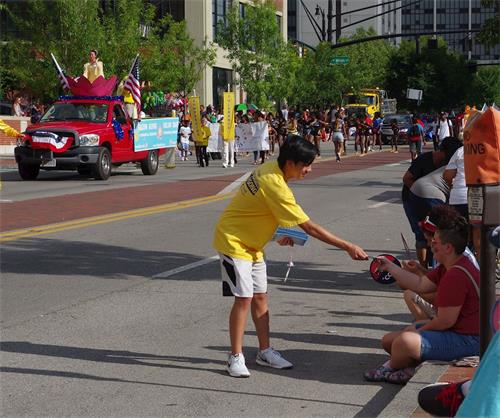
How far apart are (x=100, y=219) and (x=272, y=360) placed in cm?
961

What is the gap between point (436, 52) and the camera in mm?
82562

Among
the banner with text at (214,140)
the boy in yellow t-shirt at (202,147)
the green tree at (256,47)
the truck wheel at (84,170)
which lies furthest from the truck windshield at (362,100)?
the truck wheel at (84,170)

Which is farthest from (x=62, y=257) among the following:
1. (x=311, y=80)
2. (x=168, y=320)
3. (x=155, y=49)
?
(x=311, y=80)

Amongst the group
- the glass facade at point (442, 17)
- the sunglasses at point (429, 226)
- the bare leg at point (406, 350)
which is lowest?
the bare leg at point (406, 350)

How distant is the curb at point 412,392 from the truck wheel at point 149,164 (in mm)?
22486

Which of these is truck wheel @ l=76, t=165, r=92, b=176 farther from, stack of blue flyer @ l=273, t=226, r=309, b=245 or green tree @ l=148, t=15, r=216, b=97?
stack of blue flyer @ l=273, t=226, r=309, b=245

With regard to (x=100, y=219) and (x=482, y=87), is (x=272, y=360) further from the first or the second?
(x=482, y=87)

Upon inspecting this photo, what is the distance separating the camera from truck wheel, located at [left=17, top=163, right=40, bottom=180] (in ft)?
85.9

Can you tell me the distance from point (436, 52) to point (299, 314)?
7608 centimetres

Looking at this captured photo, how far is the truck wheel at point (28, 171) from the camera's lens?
1031 inches

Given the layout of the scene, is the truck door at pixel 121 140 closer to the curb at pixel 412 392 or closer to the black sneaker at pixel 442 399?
the curb at pixel 412 392

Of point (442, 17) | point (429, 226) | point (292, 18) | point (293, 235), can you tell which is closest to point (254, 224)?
point (293, 235)

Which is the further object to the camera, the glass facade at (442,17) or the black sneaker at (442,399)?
the glass facade at (442,17)

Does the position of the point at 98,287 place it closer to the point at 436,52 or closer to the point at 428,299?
the point at 428,299
